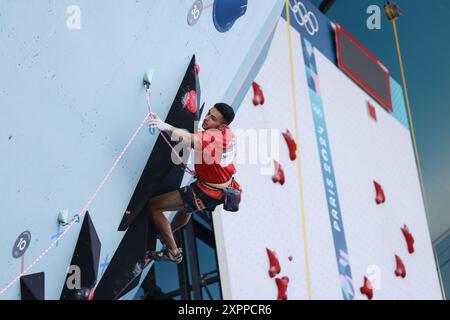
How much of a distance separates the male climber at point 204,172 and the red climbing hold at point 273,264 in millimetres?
3539

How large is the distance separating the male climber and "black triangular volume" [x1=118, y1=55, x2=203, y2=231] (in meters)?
0.10

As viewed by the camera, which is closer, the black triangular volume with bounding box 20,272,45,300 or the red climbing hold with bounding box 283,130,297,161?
the black triangular volume with bounding box 20,272,45,300

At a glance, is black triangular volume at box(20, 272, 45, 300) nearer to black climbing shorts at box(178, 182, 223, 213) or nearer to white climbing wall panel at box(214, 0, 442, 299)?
black climbing shorts at box(178, 182, 223, 213)

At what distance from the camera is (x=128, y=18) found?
17.5ft

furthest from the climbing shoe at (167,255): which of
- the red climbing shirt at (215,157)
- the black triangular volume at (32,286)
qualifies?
the black triangular volume at (32,286)

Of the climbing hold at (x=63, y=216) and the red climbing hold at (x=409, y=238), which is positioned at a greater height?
the red climbing hold at (x=409, y=238)

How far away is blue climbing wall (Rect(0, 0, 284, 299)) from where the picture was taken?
177 inches

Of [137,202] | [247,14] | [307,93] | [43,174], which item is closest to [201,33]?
[247,14]

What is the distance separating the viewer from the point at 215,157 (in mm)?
5625

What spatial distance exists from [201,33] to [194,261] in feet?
13.7

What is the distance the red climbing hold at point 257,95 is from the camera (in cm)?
1042

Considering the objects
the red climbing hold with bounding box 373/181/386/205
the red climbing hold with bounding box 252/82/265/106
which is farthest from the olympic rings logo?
the red climbing hold with bounding box 373/181/386/205

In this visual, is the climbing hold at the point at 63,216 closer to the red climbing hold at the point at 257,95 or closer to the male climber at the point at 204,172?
the male climber at the point at 204,172

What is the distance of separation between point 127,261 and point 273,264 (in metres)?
3.67
